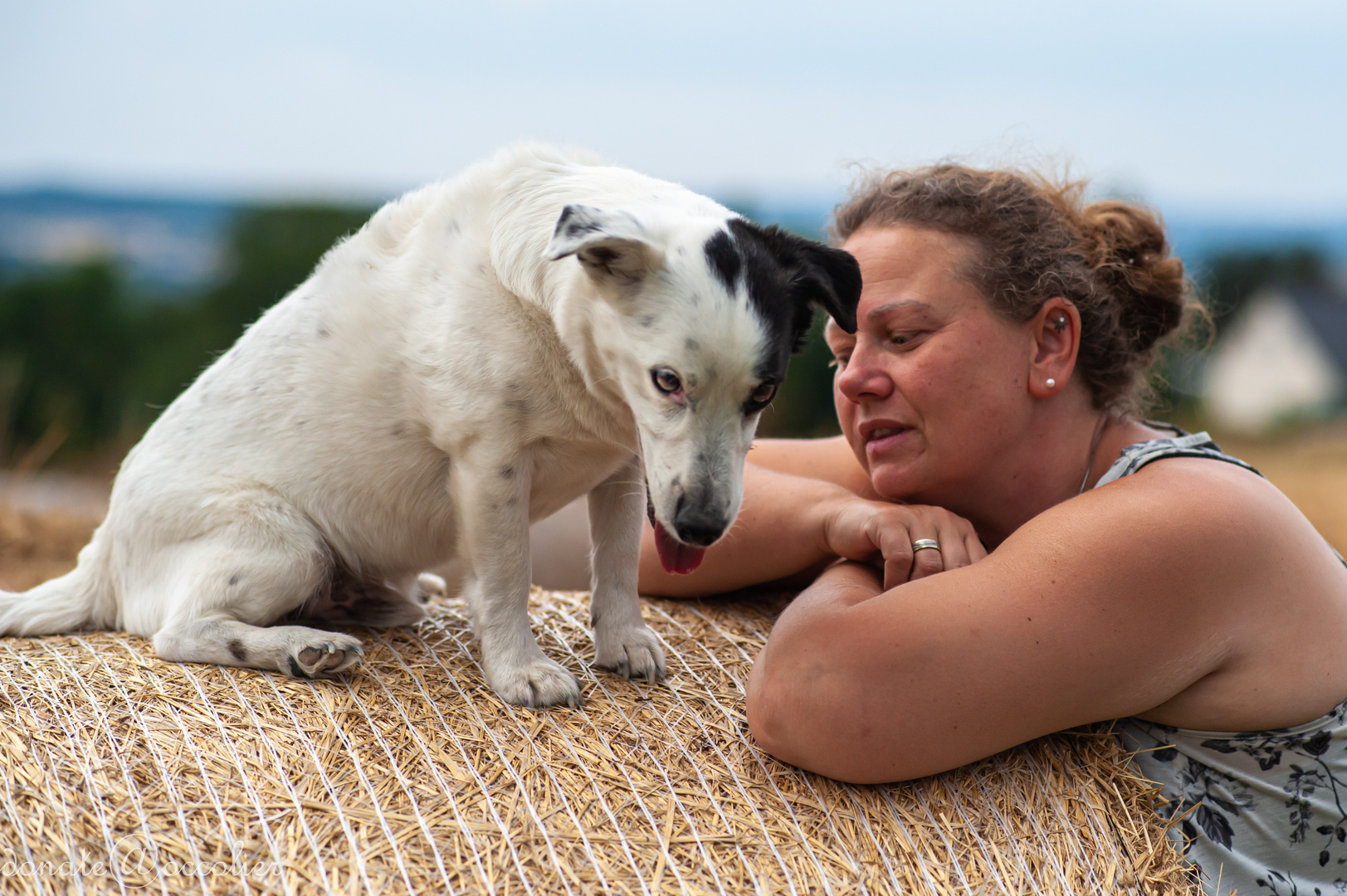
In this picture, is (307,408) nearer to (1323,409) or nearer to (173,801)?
(173,801)

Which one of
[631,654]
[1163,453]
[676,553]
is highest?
[1163,453]

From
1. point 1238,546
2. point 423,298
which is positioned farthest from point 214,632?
point 1238,546

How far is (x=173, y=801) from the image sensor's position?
6.16ft

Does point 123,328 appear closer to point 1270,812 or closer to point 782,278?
point 782,278

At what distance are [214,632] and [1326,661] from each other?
252 centimetres

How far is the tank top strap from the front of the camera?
7.25 feet

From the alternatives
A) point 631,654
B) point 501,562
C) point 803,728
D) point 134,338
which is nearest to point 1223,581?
point 803,728

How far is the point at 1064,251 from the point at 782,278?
862 millimetres

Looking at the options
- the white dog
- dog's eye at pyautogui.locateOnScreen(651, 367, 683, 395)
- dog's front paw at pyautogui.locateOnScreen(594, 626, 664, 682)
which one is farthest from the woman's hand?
dog's eye at pyautogui.locateOnScreen(651, 367, 683, 395)

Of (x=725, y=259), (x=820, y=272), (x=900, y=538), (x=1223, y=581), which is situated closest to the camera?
(x=1223, y=581)

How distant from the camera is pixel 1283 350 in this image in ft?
38.3

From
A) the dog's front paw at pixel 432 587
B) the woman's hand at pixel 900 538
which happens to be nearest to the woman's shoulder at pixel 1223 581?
the woman's hand at pixel 900 538

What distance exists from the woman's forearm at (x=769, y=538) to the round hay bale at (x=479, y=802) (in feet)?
1.64

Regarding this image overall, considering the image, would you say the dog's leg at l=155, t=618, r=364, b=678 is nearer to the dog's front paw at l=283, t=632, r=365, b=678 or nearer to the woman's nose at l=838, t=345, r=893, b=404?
the dog's front paw at l=283, t=632, r=365, b=678
